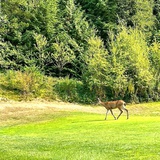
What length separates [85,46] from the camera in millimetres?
53094

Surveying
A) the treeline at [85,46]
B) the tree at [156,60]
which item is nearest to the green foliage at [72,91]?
the treeline at [85,46]

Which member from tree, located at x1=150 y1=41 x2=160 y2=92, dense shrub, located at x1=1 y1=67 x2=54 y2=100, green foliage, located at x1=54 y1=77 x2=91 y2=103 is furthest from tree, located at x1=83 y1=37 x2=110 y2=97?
tree, located at x1=150 y1=41 x2=160 y2=92

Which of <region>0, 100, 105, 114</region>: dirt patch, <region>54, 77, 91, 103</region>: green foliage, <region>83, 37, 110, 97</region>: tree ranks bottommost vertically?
<region>0, 100, 105, 114</region>: dirt patch

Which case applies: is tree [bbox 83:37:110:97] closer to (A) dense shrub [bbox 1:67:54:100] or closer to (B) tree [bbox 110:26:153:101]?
(B) tree [bbox 110:26:153:101]

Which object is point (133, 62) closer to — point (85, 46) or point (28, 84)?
point (85, 46)

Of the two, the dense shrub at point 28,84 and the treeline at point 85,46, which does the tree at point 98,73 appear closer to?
the treeline at point 85,46

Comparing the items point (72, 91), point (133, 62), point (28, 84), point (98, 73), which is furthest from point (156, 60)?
point (28, 84)

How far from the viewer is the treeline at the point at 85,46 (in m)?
45.7

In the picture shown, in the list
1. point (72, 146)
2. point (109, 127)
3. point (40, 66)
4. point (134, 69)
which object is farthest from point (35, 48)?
point (72, 146)

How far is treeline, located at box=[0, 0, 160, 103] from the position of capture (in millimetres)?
45719

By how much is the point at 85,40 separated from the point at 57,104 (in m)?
15.7

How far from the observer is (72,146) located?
553 inches

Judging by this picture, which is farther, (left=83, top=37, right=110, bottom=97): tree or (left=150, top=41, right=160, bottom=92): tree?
(left=150, top=41, right=160, bottom=92): tree

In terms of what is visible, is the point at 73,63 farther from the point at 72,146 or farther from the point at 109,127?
the point at 72,146
